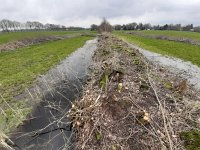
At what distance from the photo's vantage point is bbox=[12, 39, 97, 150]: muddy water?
322 inches

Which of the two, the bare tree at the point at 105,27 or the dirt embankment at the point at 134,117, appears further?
the bare tree at the point at 105,27

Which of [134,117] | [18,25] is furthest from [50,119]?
[18,25]

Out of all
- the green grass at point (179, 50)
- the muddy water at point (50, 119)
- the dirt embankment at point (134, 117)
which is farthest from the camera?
the green grass at point (179, 50)

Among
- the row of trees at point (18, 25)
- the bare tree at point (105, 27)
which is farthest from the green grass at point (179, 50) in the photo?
the row of trees at point (18, 25)

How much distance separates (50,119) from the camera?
975 cm

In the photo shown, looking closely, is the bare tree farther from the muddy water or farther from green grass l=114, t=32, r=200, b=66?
the muddy water

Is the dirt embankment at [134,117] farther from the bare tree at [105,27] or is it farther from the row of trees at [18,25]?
the row of trees at [18,25]

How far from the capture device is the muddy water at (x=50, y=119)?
817 cm

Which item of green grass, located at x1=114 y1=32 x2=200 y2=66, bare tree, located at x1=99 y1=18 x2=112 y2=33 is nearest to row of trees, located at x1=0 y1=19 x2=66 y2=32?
bare tree, located at x1=99 y1=18 x2=112 y2=33

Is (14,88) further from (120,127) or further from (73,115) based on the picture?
(120,127)

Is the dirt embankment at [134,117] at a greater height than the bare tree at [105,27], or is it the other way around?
the dirt embankment at [134,117]

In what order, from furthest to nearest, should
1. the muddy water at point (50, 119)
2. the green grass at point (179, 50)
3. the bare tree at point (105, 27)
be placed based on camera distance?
the bare tree at point (105, 27)
the green grass at point (179, 50)
the muddy water at point (50, 119)

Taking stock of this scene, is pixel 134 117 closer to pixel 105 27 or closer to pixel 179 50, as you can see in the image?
pixel 179 50

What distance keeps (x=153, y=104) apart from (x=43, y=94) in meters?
6.01
